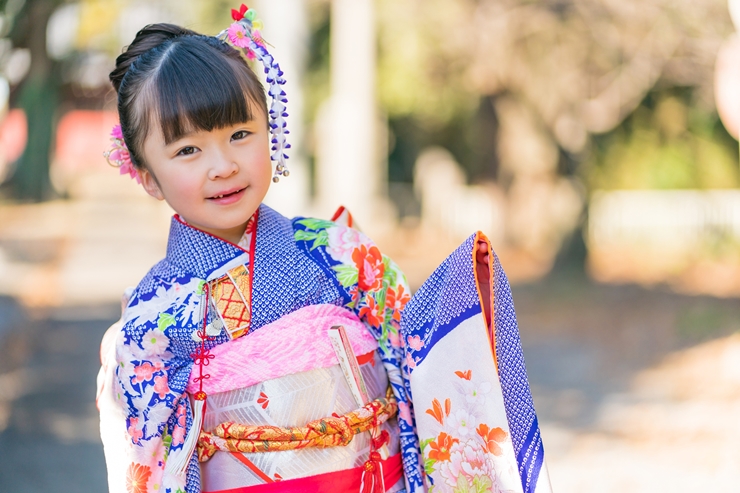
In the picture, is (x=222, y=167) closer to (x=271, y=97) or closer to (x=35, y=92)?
(x=271, y=97)

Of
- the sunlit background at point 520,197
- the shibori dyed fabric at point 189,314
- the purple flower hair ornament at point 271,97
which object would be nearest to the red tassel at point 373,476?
the shibori dyed fabric at point 189,314

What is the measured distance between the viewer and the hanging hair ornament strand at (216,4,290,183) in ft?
6.98

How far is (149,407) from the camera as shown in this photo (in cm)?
194

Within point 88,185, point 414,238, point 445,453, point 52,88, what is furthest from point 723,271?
point 88,185

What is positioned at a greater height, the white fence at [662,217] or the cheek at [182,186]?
the white fence at [662,217]

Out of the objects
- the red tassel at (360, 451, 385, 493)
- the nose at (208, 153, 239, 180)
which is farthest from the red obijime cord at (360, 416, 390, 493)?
the nose at (208, 153, 239, 180)

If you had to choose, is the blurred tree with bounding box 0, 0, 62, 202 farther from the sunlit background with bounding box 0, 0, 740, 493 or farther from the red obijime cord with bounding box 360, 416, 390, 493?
the red obijime cord with bounding box 360, 416, 390, 493

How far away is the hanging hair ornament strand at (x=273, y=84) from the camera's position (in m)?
2.13

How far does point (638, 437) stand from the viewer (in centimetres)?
514

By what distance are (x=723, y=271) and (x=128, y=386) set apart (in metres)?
11.7

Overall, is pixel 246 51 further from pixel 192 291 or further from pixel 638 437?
pixel 638 437

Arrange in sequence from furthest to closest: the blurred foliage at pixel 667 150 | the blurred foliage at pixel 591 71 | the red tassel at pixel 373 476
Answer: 1. the blurred foliage at pixel 667 150
2. the blurred foliage at pixel 591 71
3. the red tassel at pixel 373 476

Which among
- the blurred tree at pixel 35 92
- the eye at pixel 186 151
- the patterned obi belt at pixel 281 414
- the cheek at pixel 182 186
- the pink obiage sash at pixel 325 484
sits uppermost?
the blurred tree at pixel 35 92

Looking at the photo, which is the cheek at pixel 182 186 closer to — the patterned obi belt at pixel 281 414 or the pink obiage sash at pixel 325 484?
the patterned obi belt at pixel 281 414
